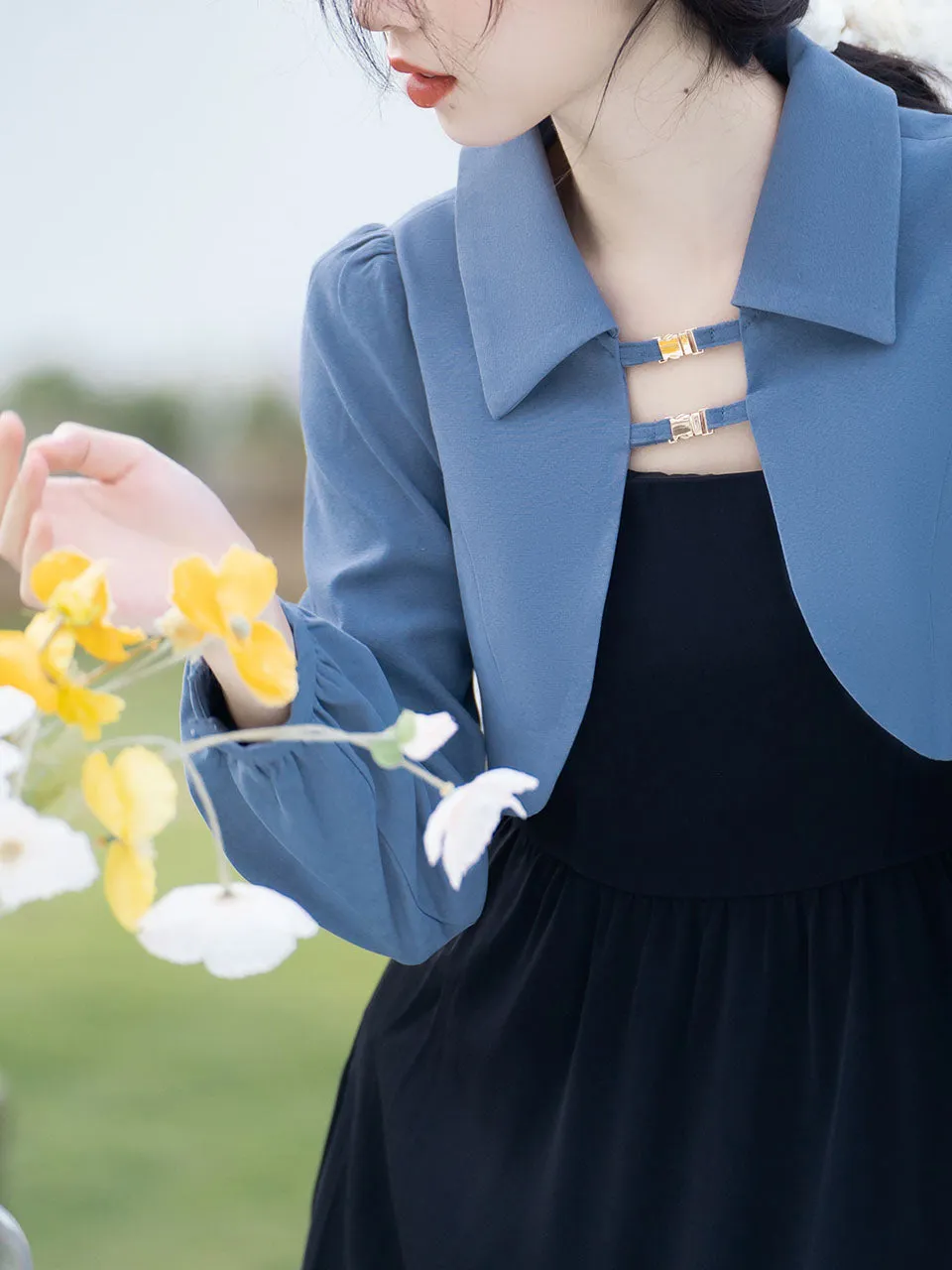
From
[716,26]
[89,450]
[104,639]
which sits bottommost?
[104,639]

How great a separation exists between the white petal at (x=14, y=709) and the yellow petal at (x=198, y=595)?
0.06 metres

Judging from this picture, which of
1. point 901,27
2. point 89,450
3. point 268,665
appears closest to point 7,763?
point 268,665

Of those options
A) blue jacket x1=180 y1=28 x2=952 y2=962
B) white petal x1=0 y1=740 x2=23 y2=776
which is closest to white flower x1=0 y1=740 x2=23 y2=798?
white petal x1=0 y1=740 x2=23 y2=776

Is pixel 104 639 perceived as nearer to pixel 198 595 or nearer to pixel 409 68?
pixel 198 595

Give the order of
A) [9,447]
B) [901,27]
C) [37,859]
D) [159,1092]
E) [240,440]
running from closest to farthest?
[37,859]
[9,447]
[901,27]
[159,1092]
[240,440]

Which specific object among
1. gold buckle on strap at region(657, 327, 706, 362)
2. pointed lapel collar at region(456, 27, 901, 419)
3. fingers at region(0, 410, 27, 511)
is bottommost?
fingers at region(0, 410, 27, 511)

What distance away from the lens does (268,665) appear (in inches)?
21.3

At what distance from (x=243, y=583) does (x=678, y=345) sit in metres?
0.48

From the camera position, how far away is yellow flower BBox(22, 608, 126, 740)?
484mm

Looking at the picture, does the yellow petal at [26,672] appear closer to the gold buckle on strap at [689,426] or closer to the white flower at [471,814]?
the white flower at [471,814]

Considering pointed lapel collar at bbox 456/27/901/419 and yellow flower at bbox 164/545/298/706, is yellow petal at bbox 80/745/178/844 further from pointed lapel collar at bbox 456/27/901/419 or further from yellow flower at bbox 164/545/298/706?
pointed lapel collar at bbox 456/27/901/419

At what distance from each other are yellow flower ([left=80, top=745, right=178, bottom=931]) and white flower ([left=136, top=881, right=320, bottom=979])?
0.04ft

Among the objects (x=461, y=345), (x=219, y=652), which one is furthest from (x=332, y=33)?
(x=219, y=652)

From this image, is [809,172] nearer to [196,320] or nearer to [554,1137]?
[554,1137]
